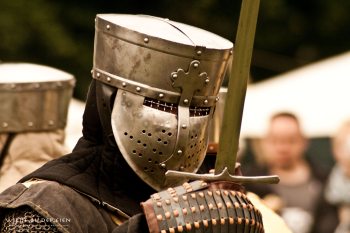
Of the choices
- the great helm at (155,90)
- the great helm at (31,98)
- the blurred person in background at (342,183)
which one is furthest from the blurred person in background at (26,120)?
the blurred person in background at (342,183)

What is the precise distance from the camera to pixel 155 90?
226cm

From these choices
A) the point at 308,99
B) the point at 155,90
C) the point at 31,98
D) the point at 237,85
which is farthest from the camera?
the point at 308,99

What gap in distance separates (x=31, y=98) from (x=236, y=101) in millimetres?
1666

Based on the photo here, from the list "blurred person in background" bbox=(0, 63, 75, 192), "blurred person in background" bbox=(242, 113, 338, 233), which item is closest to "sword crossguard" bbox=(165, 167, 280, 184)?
"blurred person in background" bbox=(0, 63, 75, 192)

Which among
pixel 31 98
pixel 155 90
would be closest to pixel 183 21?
pixel 31 98

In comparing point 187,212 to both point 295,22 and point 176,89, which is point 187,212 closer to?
point 176,89

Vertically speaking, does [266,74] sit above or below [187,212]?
below

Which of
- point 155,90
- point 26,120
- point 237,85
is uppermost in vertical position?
point 237,85

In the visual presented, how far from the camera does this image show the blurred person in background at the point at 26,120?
3236 millimetres

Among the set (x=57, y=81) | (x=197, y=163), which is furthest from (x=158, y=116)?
(x=57, y=81)

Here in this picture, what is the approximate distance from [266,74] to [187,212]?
9.23 metres

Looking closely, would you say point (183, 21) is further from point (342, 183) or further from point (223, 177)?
point (223, 177)

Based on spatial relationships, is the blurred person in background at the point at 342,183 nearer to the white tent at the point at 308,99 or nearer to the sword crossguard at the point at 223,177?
the white tent at the point at 308,99

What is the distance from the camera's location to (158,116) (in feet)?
7.41
